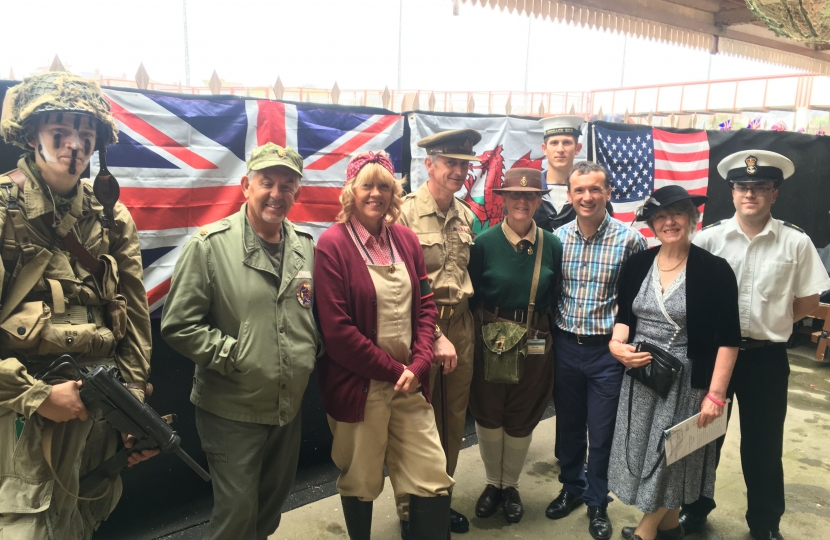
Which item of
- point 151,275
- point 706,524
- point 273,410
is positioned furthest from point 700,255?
point 151,275

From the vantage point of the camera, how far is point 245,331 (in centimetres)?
187

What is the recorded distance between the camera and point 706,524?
9.37ft

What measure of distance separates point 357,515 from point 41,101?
2013mm

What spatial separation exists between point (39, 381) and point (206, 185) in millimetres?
1434

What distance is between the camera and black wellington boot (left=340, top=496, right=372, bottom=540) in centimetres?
226

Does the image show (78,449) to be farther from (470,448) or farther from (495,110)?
(495,110)

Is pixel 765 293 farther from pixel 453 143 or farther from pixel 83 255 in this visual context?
pixel 83 255

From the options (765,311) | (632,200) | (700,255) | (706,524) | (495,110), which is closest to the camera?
(700,255)

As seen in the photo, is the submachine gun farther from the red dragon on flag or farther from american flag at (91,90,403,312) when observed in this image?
the red dragon on flag

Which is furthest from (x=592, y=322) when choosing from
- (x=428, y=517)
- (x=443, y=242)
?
(x=428, y=517)

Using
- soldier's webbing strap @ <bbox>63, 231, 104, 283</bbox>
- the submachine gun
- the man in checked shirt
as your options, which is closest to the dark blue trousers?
the man in checked shirt

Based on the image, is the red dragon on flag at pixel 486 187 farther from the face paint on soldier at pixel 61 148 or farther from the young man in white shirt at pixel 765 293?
the face paint on soldier at pixel 61 148

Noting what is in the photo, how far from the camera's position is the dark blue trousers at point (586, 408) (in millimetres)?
2627

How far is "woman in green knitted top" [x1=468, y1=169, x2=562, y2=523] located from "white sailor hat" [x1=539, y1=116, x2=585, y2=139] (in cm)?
122
